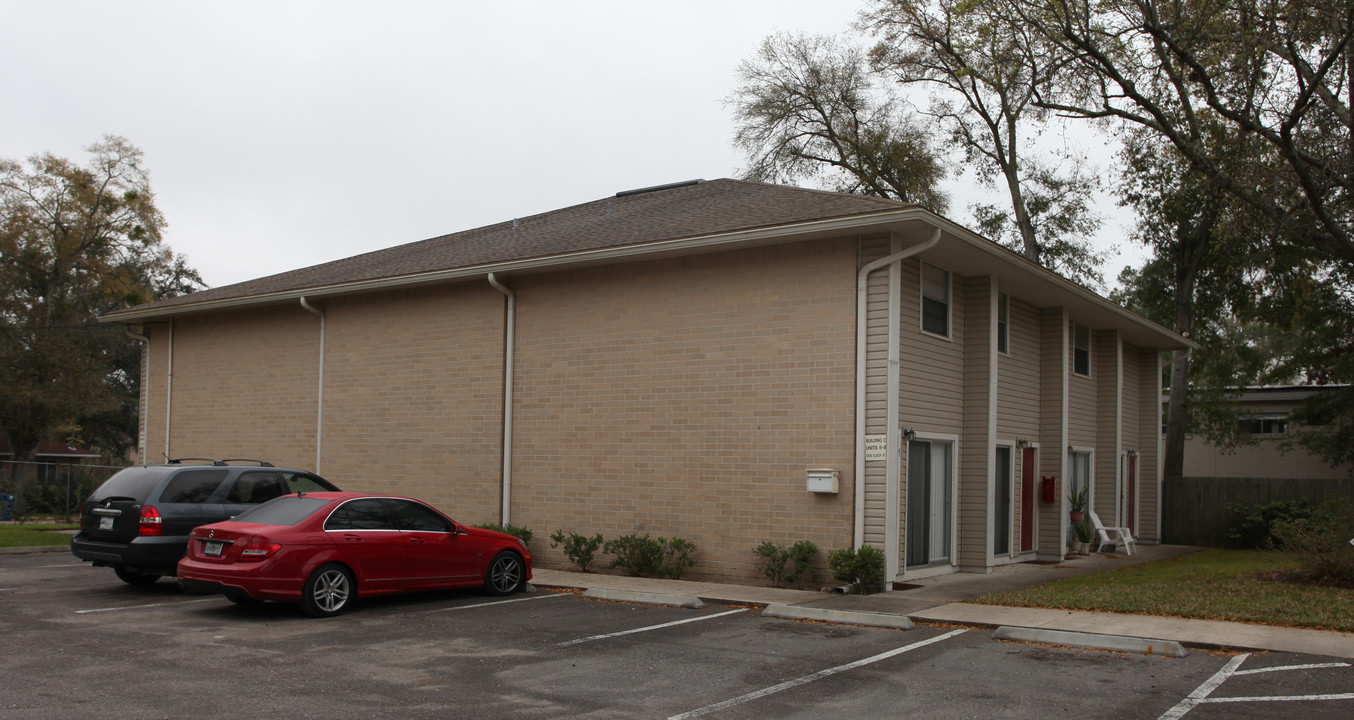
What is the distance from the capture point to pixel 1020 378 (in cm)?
1831

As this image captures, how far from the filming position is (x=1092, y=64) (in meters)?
19.2

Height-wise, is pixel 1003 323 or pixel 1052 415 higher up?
pixel 1003 323

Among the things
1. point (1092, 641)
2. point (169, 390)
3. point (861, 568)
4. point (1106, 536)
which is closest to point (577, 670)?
point (1092, 641)

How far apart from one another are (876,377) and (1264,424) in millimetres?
30990

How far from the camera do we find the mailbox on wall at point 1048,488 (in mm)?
18625

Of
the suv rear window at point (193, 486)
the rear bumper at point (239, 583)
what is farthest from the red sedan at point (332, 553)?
the suv rear window at point (193, 486)

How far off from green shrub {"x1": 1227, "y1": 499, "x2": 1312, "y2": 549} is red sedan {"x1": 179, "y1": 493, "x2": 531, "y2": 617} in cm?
1782

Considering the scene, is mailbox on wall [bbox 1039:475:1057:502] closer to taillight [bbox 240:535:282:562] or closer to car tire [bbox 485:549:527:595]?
car tire [bbox 485:549:527:595]

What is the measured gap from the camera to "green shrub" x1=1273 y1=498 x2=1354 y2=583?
1338cm

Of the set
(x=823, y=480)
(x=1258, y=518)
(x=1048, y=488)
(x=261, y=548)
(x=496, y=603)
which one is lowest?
(x=496, y=603)

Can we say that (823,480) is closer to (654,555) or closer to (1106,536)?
(654,555)

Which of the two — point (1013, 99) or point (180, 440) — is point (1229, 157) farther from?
point (180, 440)

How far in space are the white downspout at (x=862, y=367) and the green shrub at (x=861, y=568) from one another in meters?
0.33

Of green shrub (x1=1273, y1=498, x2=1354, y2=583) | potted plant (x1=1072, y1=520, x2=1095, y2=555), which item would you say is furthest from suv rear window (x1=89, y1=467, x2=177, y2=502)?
potted plant (x1=1072, y1=520, x2=1095, y2=555)
